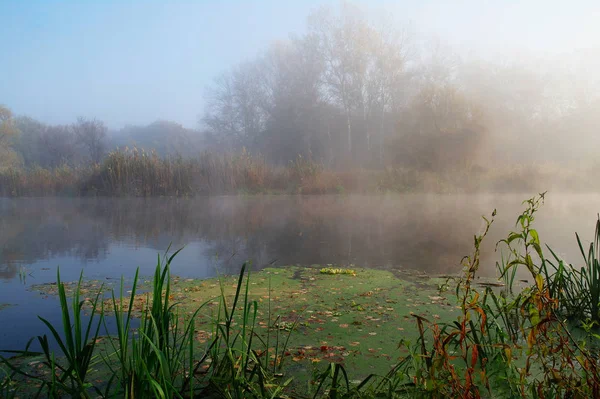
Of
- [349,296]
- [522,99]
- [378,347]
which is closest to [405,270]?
[349,296]

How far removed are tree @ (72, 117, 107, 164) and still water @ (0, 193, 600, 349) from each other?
65.9ft

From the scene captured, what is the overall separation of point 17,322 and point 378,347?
2.23m

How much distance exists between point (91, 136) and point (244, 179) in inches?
739

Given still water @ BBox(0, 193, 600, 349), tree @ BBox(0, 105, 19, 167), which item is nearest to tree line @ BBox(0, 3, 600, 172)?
tree @ BBox(0, 105, 19, 167)

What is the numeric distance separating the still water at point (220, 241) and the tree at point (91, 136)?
2009 cm

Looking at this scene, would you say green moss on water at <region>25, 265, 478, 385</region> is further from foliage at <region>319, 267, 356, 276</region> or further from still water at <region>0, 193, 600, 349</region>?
still water at <region>0, 193, 600, 349</region>

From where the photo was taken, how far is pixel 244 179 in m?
14.8

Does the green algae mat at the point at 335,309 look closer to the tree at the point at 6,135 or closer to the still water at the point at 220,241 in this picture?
the still water at the point at 220,241

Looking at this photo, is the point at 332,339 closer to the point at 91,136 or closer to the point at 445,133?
the point at 445,133

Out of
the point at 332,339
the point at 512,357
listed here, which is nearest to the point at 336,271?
the point at 332,339

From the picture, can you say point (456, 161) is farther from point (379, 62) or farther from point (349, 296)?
point (349, 296)

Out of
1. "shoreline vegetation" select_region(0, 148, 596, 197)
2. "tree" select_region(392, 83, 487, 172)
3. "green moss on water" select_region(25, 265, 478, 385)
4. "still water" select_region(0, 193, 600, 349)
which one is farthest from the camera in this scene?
"tree" select_region(392, 83, 487, 172)

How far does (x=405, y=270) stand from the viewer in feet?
14.1

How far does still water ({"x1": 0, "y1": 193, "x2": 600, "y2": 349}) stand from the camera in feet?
13.2
